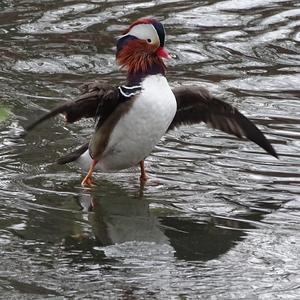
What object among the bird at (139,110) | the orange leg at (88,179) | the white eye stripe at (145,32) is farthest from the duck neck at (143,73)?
the orange leg at (88,179)

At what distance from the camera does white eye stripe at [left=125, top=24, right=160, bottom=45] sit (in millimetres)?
8414

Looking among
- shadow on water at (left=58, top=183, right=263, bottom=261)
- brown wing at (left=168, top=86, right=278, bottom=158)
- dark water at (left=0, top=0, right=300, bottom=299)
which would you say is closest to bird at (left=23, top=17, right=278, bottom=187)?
brown wing at (left=168, top=86, right=278, bottom=158)

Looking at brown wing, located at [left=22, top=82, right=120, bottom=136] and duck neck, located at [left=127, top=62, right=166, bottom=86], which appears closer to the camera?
brown wing, located at [left=22, top=82, right=120, bottom=136]

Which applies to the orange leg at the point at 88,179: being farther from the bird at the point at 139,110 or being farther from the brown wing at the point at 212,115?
the brown wing at the point at 212,115

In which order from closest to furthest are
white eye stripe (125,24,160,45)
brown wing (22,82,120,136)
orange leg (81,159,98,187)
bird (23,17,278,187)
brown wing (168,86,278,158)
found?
brown wing (22,82,120,136), bird (23,17,278,187), white eye stripe (125,24,160,45), orange leg (81,159,98,187), brown wing (168,86,278,158)

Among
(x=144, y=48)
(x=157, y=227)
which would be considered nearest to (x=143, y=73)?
(x=144, y=48)

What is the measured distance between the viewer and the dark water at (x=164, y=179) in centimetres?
659

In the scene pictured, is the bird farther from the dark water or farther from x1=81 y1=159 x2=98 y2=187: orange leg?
the dark water

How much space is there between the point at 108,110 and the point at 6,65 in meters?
4.16

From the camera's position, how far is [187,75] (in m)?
12.0

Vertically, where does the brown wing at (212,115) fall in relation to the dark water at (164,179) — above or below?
above

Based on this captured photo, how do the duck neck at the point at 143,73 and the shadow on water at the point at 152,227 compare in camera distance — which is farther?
the duck neck at the point at 143,73

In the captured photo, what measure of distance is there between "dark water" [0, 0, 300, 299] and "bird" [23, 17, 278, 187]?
256mm

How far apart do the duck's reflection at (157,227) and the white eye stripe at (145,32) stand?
4.03 ft
